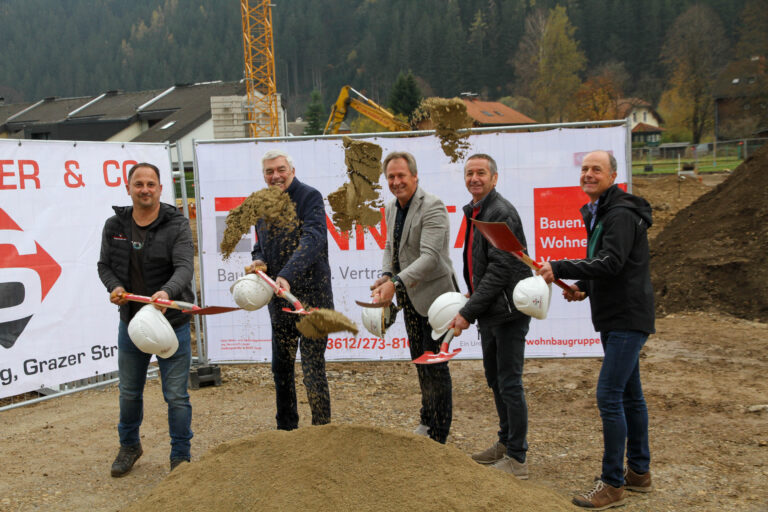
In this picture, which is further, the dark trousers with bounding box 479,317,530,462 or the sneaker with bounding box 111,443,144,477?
the sneaker with bounding box 111,443,144,477

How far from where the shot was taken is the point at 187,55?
116m

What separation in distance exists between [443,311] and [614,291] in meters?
1.03

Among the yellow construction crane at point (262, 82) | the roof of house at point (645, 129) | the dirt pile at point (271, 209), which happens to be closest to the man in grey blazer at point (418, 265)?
the dirt pile at point (271, 209)

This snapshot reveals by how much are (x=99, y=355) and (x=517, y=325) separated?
4.46 m

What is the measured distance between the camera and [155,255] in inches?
171

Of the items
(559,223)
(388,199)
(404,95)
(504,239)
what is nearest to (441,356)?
(504,239)

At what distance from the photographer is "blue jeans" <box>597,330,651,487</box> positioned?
3.81 metres

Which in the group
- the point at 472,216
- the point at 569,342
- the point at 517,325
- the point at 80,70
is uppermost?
the point at 80,70

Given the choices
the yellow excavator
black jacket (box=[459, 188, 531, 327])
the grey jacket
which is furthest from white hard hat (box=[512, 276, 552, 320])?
the yellow excavator

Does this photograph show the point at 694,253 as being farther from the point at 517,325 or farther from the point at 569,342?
the point at 517,325

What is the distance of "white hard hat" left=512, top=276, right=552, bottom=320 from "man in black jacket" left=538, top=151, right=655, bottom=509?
70mm

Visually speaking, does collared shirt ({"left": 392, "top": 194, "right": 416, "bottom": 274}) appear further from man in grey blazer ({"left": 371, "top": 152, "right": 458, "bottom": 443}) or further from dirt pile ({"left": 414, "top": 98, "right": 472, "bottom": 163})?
dirt pile ({"left": 414, "top": 98, "right": 472, "bottom": 163})

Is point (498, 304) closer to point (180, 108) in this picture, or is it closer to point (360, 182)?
point (360, 182)

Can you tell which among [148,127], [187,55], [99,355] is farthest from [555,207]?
[187,55]
